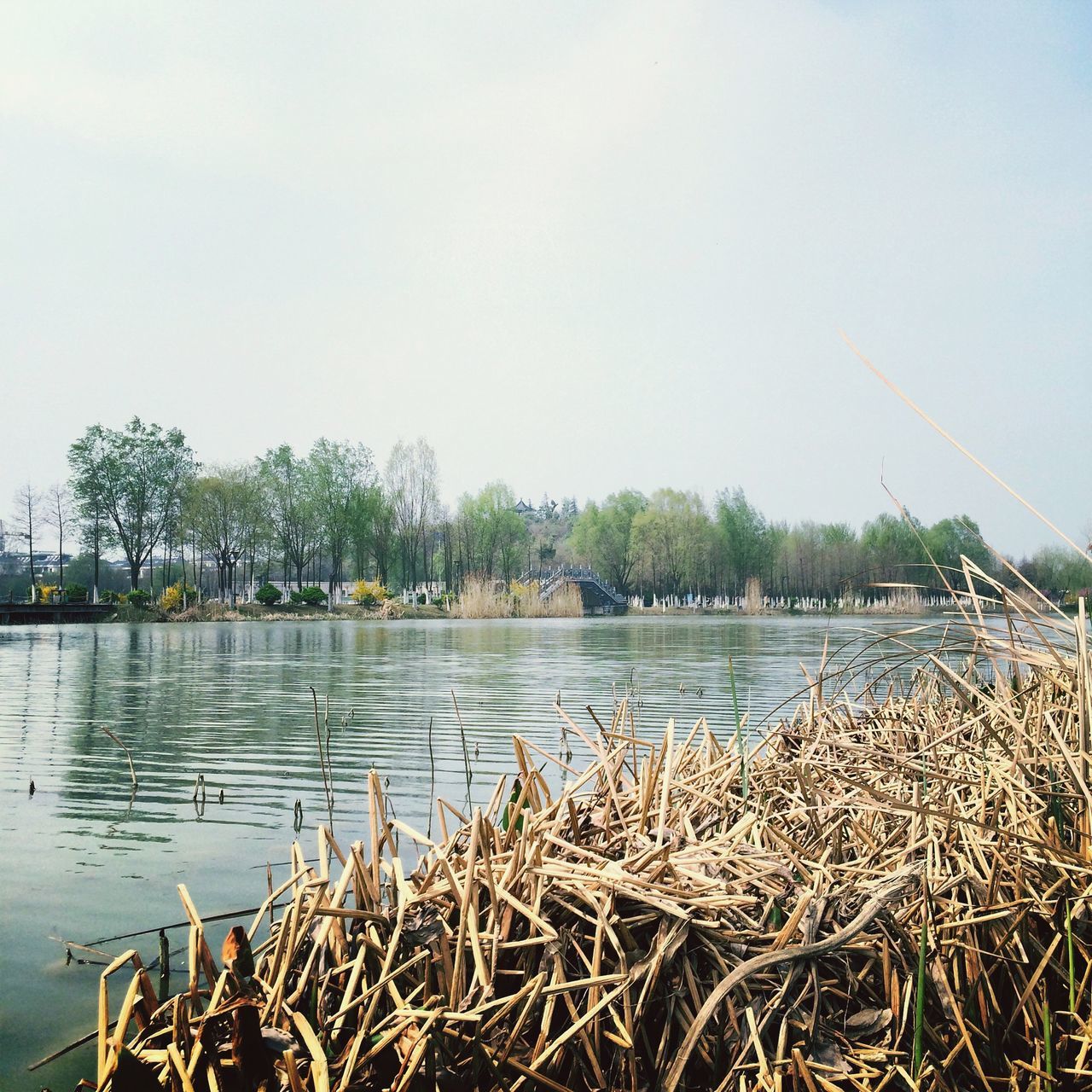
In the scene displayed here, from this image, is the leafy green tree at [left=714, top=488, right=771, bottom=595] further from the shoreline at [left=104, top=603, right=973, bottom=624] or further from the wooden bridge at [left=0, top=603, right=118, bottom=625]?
the wooden bridge at [left=0, top=603, right=118, bottom=625]

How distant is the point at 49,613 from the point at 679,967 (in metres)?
48.7

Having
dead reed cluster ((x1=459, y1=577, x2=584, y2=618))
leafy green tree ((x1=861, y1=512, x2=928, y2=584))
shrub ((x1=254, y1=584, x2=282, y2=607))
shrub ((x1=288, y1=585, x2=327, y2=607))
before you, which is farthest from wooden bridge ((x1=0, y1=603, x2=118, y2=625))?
leafy green tree ((x1=861, y1=512, x2=928, y2=584))

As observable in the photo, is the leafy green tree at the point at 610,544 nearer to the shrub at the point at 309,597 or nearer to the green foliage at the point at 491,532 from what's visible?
the green foliage at the point at 491,532

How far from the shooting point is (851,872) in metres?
2.07

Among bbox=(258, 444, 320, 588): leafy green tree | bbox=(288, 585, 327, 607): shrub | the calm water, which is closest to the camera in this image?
the calm water

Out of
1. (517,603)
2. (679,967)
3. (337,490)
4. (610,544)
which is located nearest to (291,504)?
(337,490)

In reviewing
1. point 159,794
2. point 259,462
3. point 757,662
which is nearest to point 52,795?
point 159,794

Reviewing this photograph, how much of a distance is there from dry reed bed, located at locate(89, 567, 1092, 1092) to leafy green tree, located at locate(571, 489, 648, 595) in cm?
7659

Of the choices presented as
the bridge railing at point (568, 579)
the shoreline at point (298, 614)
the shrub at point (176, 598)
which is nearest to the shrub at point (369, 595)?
the shoreline at point (298, 614)

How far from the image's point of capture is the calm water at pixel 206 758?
3.65m

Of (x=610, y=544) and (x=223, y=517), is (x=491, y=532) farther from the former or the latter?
(x=223, y=517)

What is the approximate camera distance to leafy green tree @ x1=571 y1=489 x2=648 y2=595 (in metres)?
82.5

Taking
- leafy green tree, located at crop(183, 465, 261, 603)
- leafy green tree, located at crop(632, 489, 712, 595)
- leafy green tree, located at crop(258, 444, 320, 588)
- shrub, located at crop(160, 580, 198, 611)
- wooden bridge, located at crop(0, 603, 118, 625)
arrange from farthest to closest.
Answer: leafy green tree, located at crop(632, 489, 712, 595) → leafy green tree, located at crop(258, 444, 320, 588) → leafy green tree, located at crop(183, 465, 261, 603) → shrub, located at crop(160, 580, 198, 611) → wooden bridge, located at crop(0, 603, 118, 625)

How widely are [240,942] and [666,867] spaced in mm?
936
